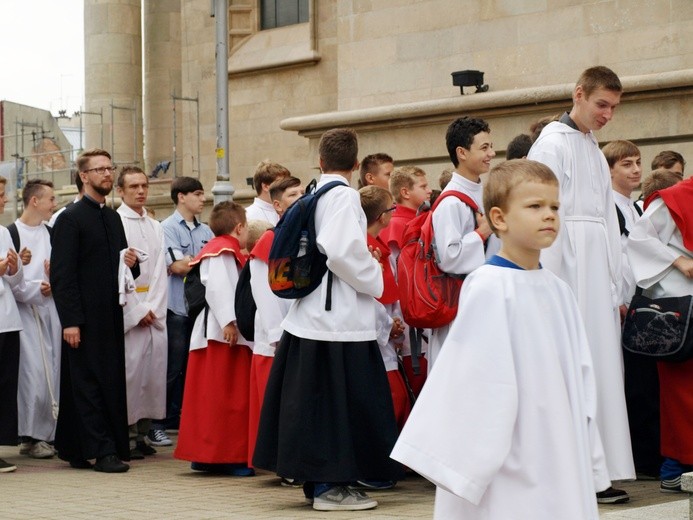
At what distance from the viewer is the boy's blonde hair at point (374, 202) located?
878 centimetres

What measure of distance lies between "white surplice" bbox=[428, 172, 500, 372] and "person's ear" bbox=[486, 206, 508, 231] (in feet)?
9.09

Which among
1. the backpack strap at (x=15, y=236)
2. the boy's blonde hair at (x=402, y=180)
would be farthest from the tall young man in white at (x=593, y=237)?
the backpack strap at (x=15, y=236)

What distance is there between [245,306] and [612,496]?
9.40 feet

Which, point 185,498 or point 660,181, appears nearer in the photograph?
point 185,498

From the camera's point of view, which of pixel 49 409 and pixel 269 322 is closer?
pixel 269 322

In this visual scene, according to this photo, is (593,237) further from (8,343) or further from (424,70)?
(424,70)

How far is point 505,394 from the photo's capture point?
4.99m

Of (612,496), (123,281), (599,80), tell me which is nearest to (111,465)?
(123,281)

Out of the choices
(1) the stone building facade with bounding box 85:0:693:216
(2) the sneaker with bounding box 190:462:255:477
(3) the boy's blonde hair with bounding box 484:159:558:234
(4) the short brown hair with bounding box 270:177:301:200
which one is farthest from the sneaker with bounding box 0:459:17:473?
(1) the stone building facade with bounding box 85:0:693:216

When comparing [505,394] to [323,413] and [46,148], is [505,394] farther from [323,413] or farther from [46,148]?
[46,148]

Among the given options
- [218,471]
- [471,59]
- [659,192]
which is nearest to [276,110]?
[471,59]

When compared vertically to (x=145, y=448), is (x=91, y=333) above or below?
above

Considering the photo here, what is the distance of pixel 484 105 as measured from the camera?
14523 mm

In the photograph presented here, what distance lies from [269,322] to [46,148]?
27.4 meters
